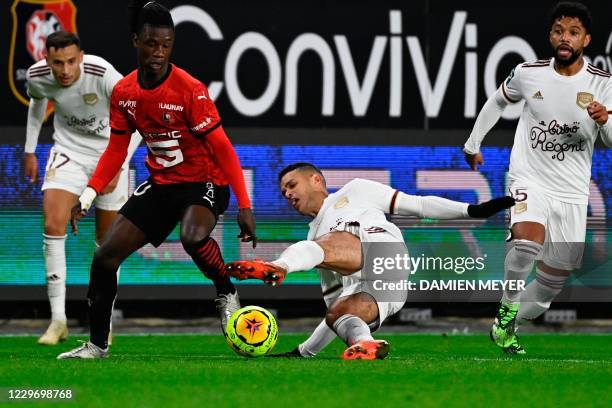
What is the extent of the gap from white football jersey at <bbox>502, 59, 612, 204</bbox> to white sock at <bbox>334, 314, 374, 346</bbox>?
7.03 feet

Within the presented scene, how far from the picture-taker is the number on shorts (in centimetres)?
784

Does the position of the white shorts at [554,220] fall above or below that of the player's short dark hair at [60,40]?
below

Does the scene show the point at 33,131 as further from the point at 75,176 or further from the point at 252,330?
the point at 252,330

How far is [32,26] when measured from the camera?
1123 cm

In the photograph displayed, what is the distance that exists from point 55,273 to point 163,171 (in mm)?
2367

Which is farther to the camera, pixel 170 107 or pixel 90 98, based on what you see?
pixel 90 98

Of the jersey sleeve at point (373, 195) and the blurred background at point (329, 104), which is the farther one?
the blurred background at point (329, 104)

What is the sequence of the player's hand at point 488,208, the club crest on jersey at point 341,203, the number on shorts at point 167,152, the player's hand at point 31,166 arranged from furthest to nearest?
the player's hand at point 31,166, the club crest on jersey at point 341,203, the number on shorts at point 167,152, the player's hand at point 488,208

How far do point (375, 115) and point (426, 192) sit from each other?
2.63 ft

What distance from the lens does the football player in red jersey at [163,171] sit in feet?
24.9

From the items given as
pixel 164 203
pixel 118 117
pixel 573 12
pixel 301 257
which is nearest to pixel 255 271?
pixel 301 257

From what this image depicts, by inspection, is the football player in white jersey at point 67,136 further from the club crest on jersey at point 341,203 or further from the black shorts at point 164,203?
the club crest on jersey at point 341,203

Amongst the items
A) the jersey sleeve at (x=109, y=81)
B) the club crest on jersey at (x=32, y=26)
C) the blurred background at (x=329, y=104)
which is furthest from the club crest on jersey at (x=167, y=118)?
the club crest on jersey at (x=32, y=26)

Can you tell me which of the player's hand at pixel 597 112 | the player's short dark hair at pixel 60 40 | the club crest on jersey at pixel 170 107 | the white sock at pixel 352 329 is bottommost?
the white sock at pixel 352 329
